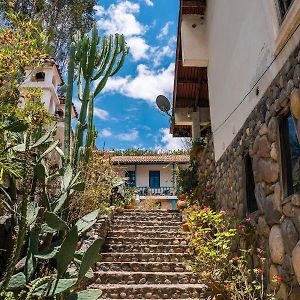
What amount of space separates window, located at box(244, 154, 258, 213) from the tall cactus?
11.1ft

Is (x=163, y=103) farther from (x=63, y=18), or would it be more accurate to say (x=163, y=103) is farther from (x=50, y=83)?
(x=63, y=18)

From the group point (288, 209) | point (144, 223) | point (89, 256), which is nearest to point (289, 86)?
point (288, 209)

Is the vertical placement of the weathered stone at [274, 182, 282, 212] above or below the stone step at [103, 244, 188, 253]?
above

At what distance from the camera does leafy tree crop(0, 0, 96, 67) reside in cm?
1582

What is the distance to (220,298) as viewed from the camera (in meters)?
4.14

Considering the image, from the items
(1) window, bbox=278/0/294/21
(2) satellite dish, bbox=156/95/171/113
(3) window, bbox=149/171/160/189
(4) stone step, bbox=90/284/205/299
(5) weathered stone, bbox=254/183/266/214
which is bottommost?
(4) stone step, bbox=90/284/205/299

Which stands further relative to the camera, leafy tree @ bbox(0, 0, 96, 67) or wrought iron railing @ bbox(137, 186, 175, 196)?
wrought iron railing @ bbox(137, 186, 175, 196)

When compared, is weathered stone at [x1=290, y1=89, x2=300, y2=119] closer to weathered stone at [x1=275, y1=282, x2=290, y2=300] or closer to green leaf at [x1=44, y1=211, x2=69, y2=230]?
weathered stone at [x1=275, y1=282, x2=290, y2=300]

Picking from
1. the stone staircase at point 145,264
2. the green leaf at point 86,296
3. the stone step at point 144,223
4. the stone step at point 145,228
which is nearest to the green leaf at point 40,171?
the green leaf at point 86,296

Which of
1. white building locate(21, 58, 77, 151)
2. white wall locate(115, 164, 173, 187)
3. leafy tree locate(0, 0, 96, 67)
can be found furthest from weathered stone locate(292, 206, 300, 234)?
white wall locate(115, 164, 173, 187)

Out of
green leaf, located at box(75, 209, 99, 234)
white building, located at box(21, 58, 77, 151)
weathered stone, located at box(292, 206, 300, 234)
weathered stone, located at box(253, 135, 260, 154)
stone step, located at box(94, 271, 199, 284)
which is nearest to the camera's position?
weathered stone, located at box(292, 206, 300, 234)

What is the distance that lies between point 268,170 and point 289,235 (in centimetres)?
91

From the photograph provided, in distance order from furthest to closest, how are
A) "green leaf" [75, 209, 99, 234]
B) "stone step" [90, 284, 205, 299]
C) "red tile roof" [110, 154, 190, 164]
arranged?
"red tile roof" [110, 154, 190, 164] < "stone step" [90, 284, 205, 299] < "green leaf" [75, 209, 99, 234]

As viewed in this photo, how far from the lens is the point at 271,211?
11.9 ft
